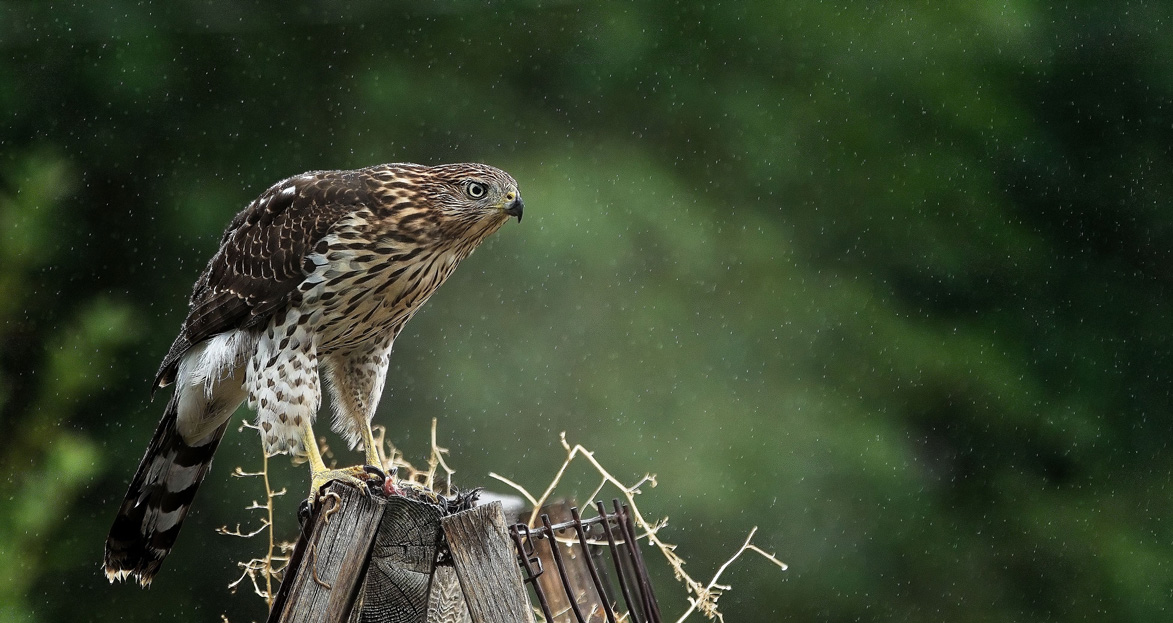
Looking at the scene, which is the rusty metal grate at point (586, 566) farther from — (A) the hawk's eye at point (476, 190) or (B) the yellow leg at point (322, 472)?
(A) the hawk's eye at point (476, 190)

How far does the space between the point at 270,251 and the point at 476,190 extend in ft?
1.65

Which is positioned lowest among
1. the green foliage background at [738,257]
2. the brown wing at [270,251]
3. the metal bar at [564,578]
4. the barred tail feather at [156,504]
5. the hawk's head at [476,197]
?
the barred tail feather at [156,504]

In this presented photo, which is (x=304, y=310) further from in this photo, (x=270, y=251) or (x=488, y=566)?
(x=488, y=566)

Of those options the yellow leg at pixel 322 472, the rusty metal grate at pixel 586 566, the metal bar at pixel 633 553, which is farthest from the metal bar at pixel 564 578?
the yellow leg at pixel 322 472

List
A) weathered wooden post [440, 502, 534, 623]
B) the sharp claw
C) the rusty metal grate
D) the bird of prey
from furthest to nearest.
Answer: the bird of prey
the sharp claw
the rusty metal grate
weathered wooden post [440, 502, 534, 623]

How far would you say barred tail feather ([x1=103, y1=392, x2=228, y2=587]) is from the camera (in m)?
2.93

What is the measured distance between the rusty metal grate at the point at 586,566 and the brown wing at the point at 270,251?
0.84 metres

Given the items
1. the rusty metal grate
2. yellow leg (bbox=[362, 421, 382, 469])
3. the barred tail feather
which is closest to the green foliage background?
the barred tail feather

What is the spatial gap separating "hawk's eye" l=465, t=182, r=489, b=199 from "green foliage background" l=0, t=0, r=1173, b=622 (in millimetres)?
3354

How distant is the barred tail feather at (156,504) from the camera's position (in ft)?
9.61

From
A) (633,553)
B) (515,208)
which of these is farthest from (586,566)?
(515,208)

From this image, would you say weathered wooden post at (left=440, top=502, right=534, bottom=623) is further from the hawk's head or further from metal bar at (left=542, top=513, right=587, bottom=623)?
the hawk's head

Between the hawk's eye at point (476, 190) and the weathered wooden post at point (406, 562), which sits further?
the hawk's eye at point (476, 190)

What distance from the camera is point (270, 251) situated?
9.40 ft
